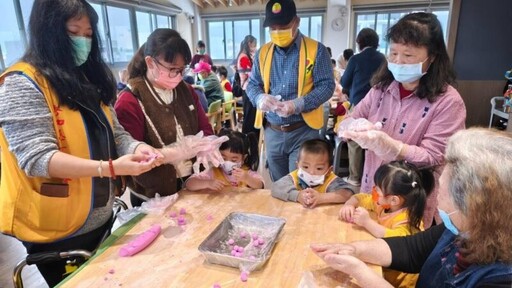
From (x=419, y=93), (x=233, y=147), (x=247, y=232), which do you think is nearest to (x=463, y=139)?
(x=419, y=93)

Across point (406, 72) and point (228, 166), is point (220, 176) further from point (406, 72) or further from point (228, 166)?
point (406, 72)

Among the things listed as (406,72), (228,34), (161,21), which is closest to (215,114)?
(406,72)

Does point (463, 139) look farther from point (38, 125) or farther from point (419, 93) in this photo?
point (38, 125)

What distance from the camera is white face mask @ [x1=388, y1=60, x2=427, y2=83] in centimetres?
140

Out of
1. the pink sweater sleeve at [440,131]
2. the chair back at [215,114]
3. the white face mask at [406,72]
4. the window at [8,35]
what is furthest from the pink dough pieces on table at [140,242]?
the window at [8,35]

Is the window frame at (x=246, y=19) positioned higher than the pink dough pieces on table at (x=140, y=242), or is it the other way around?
the window frame at (x=246, y=19)

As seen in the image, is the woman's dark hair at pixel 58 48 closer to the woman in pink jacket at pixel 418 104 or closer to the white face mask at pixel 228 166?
the white face mask at pixel 228 166

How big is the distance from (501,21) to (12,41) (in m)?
6.13

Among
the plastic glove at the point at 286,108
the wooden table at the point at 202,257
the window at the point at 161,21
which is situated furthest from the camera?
the window at the point at 161,21

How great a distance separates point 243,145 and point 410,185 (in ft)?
2.88

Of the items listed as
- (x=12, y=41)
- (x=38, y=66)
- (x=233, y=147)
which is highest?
(x=12, y=41)

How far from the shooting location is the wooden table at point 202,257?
95 centimetres

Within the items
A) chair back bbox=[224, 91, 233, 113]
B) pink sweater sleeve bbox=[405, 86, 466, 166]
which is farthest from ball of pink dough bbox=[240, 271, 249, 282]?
chair back bbox=[224, 91, 233, 113]

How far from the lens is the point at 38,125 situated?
100cm
